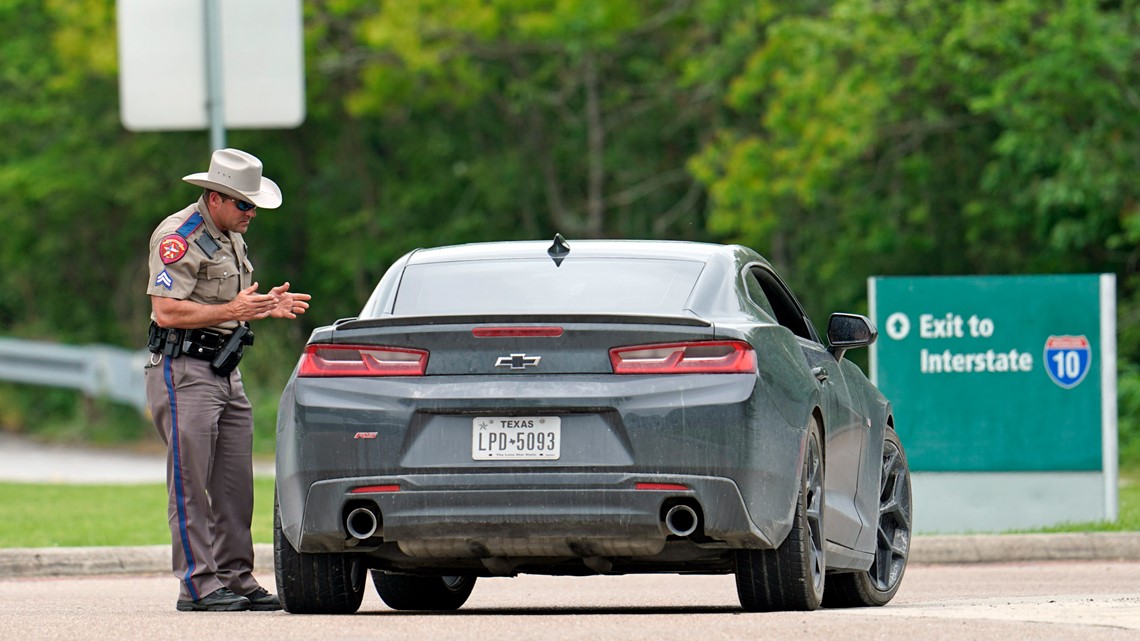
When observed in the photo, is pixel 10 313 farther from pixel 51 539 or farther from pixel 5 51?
pixel 51 539

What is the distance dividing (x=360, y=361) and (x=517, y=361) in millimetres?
565

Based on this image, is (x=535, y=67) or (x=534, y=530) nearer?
(x=534, y=530)

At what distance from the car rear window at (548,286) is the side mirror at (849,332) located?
Answer: 3.13ft

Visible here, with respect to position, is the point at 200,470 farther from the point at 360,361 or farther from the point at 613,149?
the point at 613,149

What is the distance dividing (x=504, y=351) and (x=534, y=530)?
608 mm

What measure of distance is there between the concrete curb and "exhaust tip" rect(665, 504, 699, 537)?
217 inches

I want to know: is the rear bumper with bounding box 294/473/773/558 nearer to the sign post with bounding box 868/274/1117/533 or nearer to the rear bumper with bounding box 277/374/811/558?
the rear bumper with bounding box 277/374/811/558

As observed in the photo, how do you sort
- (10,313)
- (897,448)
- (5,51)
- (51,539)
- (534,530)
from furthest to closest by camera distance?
(10,313), (5,51), (51,539), (897,448), (534,530)

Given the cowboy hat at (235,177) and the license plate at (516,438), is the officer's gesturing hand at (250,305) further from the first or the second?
the license plate at (516,438)

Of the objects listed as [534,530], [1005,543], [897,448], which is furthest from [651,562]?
[1005,543]

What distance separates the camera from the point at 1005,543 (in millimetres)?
13141

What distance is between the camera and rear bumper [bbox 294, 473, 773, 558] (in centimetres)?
759

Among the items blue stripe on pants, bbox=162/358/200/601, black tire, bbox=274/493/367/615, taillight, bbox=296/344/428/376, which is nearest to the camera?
taillight, bbox=296/344/428/376

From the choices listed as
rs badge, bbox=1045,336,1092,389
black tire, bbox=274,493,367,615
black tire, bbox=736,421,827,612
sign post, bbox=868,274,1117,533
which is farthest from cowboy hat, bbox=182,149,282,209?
rs badge, bbox=1045,336,1092,389
